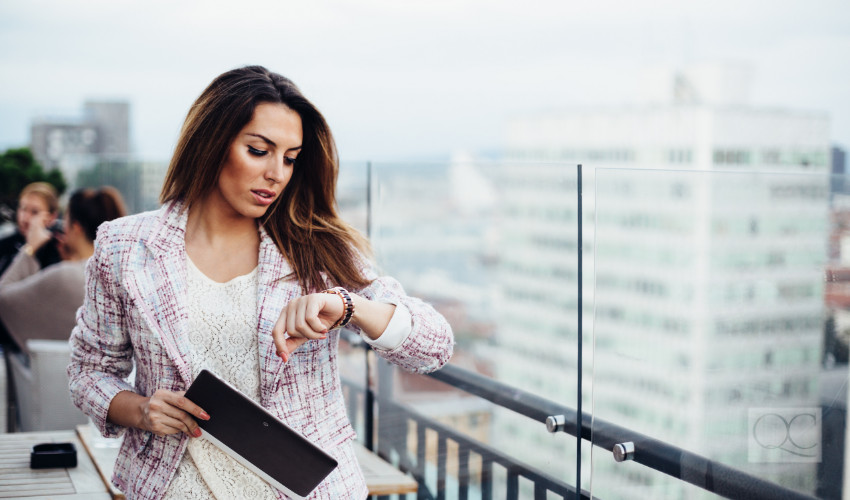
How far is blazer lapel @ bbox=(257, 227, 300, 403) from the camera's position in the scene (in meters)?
1.19

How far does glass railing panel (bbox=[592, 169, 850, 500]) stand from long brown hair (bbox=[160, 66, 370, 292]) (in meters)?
0.49

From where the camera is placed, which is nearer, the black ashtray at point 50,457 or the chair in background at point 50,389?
the black ashtray at point 50,457

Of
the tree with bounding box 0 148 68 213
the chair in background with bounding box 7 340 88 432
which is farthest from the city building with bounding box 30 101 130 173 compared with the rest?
the chair in background with bounding box 7 340 88 432

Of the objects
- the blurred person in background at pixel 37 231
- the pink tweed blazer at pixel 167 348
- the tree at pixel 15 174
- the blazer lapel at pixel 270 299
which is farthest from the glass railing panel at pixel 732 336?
the tree at pixel 15 174

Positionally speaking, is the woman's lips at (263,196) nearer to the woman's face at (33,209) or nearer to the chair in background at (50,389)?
the chair in background at (50,389)

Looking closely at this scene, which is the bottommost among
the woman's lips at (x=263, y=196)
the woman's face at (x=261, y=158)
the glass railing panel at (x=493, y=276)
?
the glass railing panel at (x=493, y=276)

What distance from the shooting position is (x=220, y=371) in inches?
48.6

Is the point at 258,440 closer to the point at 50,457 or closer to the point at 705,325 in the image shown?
the point at 705,325

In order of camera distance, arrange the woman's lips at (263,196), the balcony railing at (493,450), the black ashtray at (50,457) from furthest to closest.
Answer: the black ashtray at (50,457), the balcony railing at (493,450), the woman's lips at (263,196)

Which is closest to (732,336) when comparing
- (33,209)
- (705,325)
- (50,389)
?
(705,325)

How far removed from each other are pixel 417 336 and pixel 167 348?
1.25 feet

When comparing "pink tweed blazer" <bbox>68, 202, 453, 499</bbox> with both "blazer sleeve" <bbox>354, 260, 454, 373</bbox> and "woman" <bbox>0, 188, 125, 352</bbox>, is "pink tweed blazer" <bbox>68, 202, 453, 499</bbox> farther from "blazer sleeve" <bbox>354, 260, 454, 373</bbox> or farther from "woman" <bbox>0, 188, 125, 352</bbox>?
"woman" <bbox>0, 188, 125, 352</bbox>

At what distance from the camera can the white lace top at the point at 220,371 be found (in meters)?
1.21

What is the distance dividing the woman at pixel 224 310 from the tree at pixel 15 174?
5.27 m
